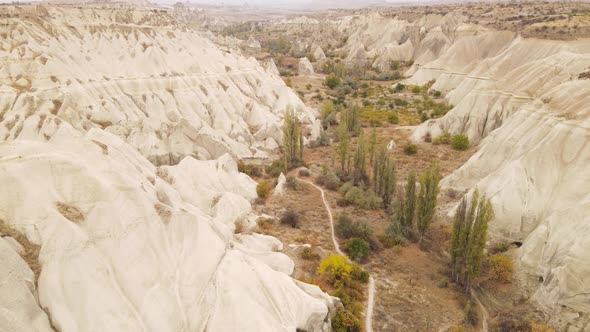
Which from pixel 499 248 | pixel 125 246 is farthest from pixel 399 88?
pixel 125 246

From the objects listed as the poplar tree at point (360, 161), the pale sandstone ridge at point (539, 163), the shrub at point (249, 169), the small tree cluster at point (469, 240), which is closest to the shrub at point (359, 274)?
the small tree cluster at point (469, 240)

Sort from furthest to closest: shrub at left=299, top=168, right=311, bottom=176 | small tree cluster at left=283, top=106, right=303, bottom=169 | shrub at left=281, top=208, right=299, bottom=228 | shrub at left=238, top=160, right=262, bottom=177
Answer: small tree cluster at left=283, top=106, right=303, bottom=169 → shrub at left=299, top=168, right=311, bottom=176 → shrub at left=238, top=160, right=262, bottom=177 → shrub at left=281, top=208, right=299, bottom=228

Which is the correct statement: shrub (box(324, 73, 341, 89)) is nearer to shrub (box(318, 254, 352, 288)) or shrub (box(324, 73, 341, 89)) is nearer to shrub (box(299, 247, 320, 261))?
shrub (box(299, 247, 320, 261))

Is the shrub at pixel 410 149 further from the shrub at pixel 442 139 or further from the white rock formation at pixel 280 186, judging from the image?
the white rock formation at pixel 280 186

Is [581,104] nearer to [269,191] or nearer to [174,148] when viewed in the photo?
[269,191]

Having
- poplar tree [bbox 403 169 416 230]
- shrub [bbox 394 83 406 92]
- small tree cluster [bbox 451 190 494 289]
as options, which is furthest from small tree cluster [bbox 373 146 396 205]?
shrub [bbox 394 83 406 92]
